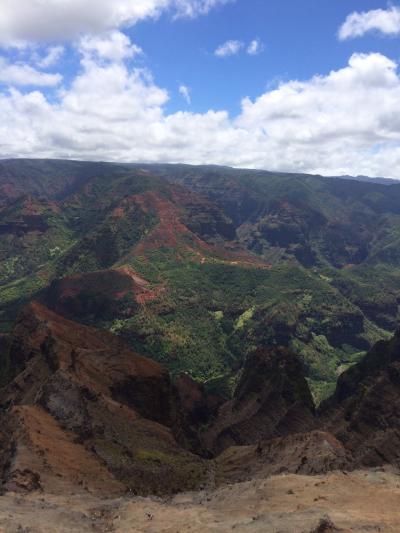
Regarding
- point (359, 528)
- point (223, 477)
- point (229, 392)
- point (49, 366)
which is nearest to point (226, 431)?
point (223, 477)

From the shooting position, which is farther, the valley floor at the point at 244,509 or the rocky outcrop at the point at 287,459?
the rocky outcrop at the point at 287,459

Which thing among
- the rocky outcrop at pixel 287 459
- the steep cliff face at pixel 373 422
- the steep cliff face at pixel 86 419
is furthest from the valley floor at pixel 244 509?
the steep cliff face at pixel 373 422

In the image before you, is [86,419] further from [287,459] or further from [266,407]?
[266,407]

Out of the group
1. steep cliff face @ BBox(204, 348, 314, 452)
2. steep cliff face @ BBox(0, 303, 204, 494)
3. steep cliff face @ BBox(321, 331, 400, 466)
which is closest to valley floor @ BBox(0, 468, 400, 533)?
steep cliff face @ BBox(0, 303, 204, 494)

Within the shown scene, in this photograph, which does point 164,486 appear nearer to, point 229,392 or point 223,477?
point 223,477

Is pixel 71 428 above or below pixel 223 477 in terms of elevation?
above

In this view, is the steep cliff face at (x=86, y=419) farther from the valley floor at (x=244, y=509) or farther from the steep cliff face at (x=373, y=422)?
the steep cliff face at (x=373, y=422)
